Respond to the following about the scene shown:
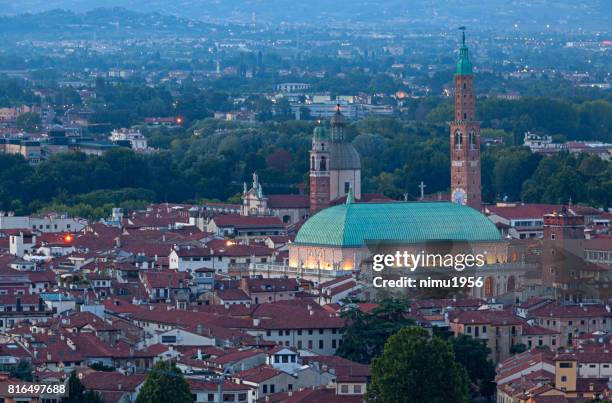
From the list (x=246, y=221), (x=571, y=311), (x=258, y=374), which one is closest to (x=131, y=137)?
(x=246, y=221)

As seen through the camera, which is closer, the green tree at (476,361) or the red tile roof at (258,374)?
the red tile roof at (258,374)

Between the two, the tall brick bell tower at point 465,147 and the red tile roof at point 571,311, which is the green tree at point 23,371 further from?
the tall brick bell tower at point 465,147

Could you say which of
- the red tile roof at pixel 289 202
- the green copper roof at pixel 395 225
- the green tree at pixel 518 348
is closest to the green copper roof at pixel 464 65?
the red tile roof at pixel 289 202

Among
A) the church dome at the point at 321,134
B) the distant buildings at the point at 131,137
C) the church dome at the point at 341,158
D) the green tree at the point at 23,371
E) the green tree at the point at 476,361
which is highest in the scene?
the green tree at the point at 23,371

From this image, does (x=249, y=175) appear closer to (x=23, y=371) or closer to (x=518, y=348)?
(x=518, y=348)

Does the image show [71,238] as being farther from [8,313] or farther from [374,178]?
[374,178]

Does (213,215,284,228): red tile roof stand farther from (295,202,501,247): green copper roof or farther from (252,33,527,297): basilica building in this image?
(252,33,527,297): basilica building

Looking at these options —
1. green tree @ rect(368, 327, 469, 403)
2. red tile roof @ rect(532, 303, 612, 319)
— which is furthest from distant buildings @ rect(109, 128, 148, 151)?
green tree @ rect(368, 327, 469, 403)
